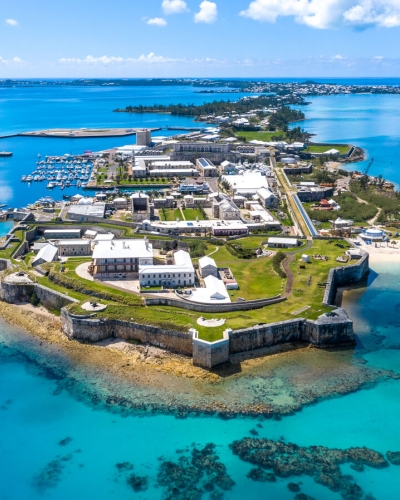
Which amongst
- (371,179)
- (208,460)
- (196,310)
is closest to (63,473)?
(208,460)

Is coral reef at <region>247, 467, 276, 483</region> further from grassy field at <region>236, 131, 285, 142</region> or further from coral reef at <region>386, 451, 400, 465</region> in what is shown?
grassy field at <region>236, 131, 285, 142</region>

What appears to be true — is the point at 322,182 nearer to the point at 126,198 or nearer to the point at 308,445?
the point at 126,198

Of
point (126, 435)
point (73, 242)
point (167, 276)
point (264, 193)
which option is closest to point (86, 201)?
point (73, 242)

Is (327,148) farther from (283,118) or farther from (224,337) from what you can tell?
(224,337)

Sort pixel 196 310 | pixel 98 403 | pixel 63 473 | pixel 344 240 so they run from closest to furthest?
pixel 63 473, pixel 98 403, pixel 196 310, pixel 344 240

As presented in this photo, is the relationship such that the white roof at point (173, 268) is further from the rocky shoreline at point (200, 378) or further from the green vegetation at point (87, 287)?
the rocky shoreline at point (200, 378)

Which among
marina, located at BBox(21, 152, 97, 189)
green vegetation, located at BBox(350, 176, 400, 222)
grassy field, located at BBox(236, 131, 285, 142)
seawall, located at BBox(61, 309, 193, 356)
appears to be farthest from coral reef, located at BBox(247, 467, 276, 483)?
grassy field, located at BBox(236, 131, 285, 142)
